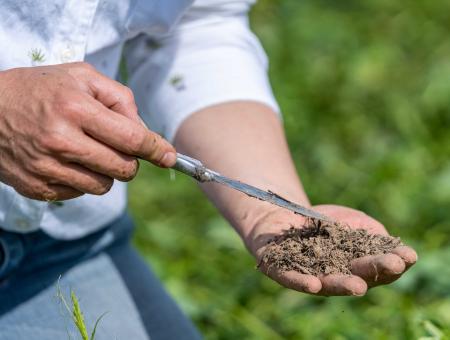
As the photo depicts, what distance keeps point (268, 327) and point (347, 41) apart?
5.84ft

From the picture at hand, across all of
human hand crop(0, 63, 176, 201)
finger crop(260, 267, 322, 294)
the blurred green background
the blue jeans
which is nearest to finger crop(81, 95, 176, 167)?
human hand crop(0, 63, 176, 201)

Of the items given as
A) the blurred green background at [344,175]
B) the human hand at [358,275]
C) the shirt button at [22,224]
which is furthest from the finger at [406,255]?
the shirt button at [22,224]

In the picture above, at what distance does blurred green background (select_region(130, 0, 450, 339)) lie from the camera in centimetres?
218

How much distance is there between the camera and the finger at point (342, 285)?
127cm

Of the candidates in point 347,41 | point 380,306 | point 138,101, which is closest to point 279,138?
point 138,101

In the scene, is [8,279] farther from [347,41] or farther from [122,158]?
[347,41]

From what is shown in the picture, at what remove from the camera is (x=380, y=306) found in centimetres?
220

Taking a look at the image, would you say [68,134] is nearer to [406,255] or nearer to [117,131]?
[117,131]

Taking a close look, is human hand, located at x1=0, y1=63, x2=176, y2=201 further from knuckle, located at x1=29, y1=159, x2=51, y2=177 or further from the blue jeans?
the blue jeans

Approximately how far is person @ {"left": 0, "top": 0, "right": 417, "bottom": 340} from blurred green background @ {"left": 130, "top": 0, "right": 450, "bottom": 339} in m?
0.33

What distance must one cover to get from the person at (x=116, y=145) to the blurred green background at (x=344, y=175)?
1.07 feet

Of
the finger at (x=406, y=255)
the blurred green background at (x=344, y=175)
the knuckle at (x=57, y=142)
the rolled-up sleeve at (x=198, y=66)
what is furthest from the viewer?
the blurred green background at (x=344, y=175)

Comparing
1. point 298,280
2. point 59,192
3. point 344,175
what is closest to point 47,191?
point 59,192

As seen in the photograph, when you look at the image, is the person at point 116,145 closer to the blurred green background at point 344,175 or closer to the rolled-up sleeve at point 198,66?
the rolled-up sleeve at point 198,66
